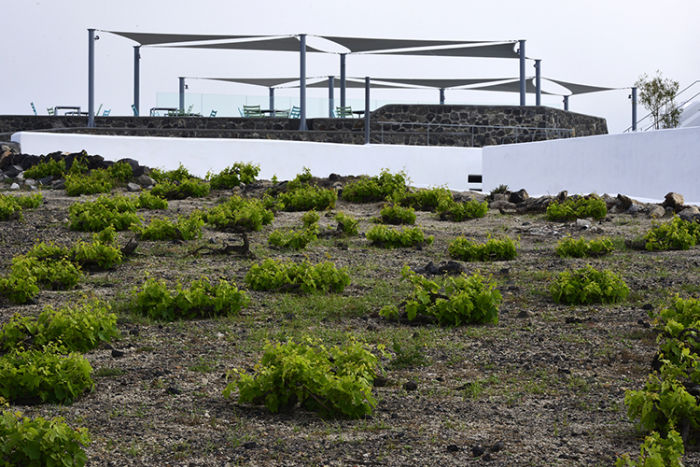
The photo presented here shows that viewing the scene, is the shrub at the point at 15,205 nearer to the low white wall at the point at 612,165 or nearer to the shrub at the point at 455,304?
the shrub at the point at 455,304

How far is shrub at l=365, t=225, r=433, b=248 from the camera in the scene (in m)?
9.47

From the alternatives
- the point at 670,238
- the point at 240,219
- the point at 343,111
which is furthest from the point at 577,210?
the point at 343,111

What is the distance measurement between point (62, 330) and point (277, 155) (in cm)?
1391

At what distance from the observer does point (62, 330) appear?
16.5 feet

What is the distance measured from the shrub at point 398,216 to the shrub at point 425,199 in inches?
61.7

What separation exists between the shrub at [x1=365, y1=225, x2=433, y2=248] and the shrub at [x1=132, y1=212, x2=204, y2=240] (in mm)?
2189


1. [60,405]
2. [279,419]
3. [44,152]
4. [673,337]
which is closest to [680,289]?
[673,337]

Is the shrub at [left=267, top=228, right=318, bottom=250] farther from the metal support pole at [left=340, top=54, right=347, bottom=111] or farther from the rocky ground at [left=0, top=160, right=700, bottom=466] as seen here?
the metal support pole at [left=340, top=54, right=347, bottom=111]

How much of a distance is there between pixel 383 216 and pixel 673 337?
23.4 feet

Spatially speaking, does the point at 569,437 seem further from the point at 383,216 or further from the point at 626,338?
the point at 383,216

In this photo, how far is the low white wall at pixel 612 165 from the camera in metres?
12.3

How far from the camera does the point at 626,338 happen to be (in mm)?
5398

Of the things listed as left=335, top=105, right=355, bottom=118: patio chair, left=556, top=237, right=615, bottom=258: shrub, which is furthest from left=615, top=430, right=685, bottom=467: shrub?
left=335, top=105, right=355, bottom=118: patio chair

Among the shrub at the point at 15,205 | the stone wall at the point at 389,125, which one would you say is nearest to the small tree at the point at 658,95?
the stone wall at the point at 389,125
